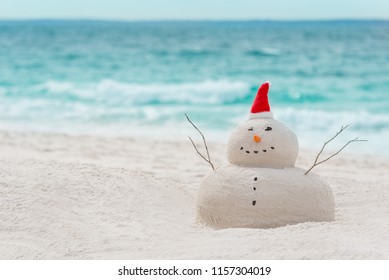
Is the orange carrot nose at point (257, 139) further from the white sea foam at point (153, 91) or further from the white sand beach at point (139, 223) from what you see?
the white sea foam at point (153, 91)

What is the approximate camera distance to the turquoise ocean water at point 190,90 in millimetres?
11430

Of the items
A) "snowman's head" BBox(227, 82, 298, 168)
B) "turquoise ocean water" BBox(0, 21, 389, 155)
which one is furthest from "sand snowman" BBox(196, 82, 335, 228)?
"turquoise ocean water" BBox(0, 21, 389, 155)

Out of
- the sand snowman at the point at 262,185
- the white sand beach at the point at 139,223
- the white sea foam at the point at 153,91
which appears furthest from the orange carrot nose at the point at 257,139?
the white sea foam at the point at 153,91

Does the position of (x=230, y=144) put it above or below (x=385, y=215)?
above

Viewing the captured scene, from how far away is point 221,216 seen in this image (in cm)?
405

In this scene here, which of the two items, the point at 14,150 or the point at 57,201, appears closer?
the point at 57,201

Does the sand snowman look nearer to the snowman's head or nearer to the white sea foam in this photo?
the snowman's head

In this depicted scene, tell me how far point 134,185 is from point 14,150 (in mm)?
3062

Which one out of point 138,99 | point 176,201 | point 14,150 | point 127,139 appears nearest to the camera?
point 176,201

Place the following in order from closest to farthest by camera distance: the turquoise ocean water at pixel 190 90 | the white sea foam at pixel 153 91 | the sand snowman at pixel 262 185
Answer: the sand snowman at pixel 262 185, the turquoise ocean water at pixel 190 90, the white sea foam at pixel 153 91

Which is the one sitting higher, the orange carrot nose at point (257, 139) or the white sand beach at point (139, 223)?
the orange carrot nose at point (257, 139)

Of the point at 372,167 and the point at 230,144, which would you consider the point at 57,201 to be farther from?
the point at 372,167

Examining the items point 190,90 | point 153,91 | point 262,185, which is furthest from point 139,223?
point 190,90

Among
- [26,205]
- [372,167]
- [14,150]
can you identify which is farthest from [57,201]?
[372,167]
